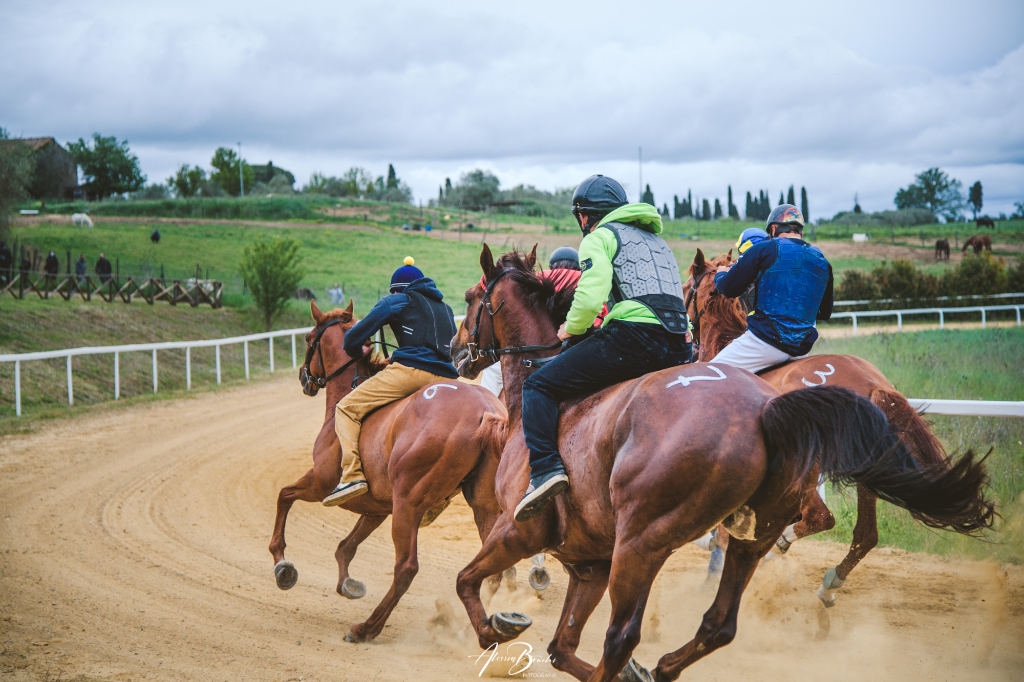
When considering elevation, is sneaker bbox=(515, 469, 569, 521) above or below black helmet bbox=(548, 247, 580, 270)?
below

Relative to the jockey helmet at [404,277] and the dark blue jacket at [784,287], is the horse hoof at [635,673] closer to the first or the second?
the dark blue jacket at [784,287]

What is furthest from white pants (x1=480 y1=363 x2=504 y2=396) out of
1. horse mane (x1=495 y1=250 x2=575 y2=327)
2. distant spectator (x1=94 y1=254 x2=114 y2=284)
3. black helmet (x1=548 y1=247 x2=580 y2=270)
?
distant spectator (x1=94 y1=254 x2=114 y2=284)

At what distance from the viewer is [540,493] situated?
374cm

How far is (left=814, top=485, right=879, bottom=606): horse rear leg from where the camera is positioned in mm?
5535

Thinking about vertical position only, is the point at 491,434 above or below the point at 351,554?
above

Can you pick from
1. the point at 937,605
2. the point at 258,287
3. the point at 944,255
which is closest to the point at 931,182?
the point at 944,255

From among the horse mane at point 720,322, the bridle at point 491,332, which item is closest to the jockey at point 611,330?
the bridle at point 491,332

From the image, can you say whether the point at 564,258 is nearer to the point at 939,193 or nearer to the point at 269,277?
the point at 269,277

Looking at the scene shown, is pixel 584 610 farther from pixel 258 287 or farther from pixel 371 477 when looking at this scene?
pixel 258 287

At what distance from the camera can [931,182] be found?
84562 mm

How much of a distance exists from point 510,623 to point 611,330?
1.78 meters

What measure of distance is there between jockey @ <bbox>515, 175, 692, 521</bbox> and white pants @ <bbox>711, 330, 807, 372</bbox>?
179cm

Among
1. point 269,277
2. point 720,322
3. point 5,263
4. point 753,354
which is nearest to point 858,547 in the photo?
point 753,354

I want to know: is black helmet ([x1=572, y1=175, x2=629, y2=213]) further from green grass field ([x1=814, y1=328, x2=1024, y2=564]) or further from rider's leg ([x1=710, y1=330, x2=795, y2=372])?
green grass field ([x1=814, y1=328, x2=1024, y2=564])
